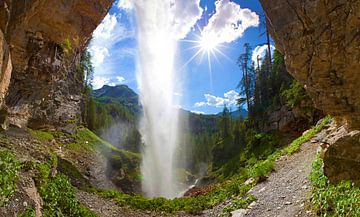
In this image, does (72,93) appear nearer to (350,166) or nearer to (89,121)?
(89,121)

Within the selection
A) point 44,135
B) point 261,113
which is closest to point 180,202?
point 44,135

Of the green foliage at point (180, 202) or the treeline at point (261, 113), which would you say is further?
the treeline at point (261, 113)

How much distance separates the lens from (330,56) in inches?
308

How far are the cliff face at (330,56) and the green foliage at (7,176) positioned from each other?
878 centimetres

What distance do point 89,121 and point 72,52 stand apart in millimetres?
40021

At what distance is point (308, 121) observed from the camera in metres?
26.1

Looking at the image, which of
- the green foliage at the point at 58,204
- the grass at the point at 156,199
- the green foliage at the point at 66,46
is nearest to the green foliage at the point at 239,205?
the grass at the point at 156,199

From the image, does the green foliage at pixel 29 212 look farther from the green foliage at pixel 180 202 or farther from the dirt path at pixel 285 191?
the green foliage at pixel 180 202

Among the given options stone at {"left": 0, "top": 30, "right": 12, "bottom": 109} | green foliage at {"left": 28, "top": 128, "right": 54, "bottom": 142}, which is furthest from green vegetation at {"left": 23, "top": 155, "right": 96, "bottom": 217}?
green foliage at {"left": 28, "top": 128, "right": 54, "bottom": 142}

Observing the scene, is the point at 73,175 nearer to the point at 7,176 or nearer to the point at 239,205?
the point at 239,205

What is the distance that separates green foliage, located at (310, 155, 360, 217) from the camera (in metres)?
7.28

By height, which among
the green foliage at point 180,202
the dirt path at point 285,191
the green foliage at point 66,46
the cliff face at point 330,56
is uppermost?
the green foliage at point 66,46

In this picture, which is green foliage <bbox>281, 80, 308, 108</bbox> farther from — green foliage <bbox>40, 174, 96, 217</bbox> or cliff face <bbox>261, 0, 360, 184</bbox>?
green foliage <bbox>40, 174, 96, 217</bbox>

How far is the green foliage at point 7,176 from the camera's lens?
7.32 meters
